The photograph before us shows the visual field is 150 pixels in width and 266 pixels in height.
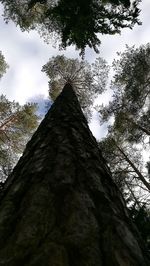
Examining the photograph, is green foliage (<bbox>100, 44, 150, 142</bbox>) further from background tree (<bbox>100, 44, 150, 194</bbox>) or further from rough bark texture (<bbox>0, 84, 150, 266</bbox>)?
rough bark texture (<bbox>0, 84, 150, 266</bbox>)

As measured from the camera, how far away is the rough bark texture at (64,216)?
1588mm

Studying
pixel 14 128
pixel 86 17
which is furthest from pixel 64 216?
pixel 14 128

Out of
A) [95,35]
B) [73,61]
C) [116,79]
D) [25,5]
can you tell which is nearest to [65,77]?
[73,61]

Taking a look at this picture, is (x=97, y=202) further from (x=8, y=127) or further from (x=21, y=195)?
(x=8, y=127)

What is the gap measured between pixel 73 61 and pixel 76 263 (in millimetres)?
19470

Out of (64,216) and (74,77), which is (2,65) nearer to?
(74,77)

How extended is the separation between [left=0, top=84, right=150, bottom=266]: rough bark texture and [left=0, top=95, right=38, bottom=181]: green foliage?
13.1m

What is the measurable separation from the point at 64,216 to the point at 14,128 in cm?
1464

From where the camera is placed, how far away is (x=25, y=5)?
15.5 meters

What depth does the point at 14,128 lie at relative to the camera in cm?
1623

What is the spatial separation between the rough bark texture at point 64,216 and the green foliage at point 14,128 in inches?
517

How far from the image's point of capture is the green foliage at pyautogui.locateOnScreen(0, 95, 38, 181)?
15.9 m

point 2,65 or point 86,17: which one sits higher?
point 2,65

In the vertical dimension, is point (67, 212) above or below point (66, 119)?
below
